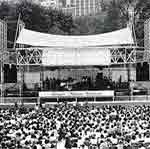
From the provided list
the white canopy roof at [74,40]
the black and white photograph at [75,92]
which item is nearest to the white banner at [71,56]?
the black and white photograph at [75,92]

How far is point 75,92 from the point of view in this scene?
113 ft

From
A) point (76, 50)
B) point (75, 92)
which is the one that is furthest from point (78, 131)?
point (76, 50)

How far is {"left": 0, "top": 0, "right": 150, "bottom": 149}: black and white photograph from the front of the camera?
58.9 feet

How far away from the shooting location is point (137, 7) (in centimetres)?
6150

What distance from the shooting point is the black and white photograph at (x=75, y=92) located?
1794 cm

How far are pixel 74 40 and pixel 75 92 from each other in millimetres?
5041

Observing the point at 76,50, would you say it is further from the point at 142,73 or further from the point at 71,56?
the point at 142,73

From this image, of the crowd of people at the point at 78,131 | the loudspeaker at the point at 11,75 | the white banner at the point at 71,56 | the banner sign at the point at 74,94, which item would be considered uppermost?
the white banner at the point at 71,56

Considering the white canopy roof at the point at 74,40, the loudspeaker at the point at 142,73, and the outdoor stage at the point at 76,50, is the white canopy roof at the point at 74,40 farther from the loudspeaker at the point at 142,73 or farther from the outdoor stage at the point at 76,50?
the loudspeaker at the point at 142,73

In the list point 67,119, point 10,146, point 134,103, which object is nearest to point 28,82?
point 134,103

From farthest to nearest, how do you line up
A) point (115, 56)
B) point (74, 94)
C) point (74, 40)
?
point (74, 40) → point (74, 94) → point (115, 56)

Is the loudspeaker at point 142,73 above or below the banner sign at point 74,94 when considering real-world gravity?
above

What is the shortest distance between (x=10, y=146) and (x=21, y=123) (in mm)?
7533

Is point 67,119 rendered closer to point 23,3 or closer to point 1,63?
point 1,63
